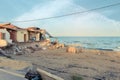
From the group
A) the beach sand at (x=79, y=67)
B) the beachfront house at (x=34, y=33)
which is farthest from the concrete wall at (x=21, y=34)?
the beach sand at (x=79, y=67)


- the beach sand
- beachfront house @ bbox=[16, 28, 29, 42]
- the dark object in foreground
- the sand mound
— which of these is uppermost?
beachfront house @ bbox=[16, 28, 29, 42]

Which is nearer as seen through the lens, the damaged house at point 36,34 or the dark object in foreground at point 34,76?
the dark object in foreground at point 34,76

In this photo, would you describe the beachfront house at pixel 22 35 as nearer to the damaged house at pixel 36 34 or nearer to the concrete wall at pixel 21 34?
the concrete wall at pixel 21 34

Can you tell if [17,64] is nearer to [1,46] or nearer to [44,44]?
[1,46]

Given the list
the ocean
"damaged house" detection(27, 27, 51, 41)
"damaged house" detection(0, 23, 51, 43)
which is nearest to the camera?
"damaged house" detection(0, 23, 51, 43)

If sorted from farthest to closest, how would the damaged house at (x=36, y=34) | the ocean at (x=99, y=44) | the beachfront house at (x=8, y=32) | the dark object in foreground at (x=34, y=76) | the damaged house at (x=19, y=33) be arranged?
the ocean at (x=99, y=44) → the damaged house at (x=36, y=34) → the damaged house at (x=19, y=33) → the beachfront house at (x=8, y=32) → the dark object in foreground at (x=34, y=76)

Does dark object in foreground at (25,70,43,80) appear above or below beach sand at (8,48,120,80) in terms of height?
above

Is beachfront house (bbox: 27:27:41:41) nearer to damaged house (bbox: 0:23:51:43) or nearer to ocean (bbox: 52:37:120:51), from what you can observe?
damaged house (bbox: 0:23:51:43)

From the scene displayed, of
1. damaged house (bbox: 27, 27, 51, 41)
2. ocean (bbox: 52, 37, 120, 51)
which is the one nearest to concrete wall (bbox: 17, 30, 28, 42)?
damaged house (bbox: 27, 27, 51, 41)

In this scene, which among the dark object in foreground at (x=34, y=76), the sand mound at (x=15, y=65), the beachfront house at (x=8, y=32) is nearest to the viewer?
the dark object in foreground at (x=34, y=76)

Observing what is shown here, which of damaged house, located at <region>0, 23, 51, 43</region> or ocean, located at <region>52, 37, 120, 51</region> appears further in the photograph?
ocean, located at <region>52, 37, 120, 51</region>

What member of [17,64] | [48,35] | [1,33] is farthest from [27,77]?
[48,35]

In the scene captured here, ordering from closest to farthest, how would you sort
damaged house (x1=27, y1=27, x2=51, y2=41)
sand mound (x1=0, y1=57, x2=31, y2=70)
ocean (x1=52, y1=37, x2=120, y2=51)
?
1. sand mound (x1=0, y1=57, x2=31, y2=70)
2. damaged house (x1=27, y1=27, x2=51, y2=41)
3. ocean (x1=52, y1=37, x2=120, y2=51)

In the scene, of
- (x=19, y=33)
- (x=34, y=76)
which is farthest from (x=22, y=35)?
(x=34, y=76)
